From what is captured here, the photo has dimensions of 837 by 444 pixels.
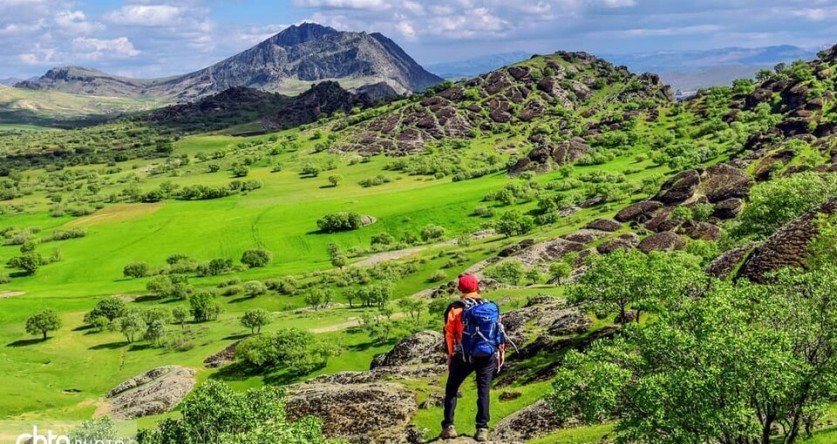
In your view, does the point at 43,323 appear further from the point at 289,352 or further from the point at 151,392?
the point at 289,352

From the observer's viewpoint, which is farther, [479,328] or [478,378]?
[478,378]

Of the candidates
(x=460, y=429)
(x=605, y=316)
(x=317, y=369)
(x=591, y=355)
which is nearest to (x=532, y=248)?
(x=317, y=369)

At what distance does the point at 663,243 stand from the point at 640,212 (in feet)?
102

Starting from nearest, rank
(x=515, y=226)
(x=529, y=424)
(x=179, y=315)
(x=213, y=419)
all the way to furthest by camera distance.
Result: (x=213, y=419)
(x=529, y=424)
(x=179, y=315)
(x=515, y=226)

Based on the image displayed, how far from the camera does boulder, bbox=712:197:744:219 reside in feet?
461

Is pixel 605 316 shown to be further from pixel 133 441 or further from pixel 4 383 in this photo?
pixel 4 383

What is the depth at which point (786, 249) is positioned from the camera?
5662cm

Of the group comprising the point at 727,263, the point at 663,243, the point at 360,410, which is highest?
the point at 727,263

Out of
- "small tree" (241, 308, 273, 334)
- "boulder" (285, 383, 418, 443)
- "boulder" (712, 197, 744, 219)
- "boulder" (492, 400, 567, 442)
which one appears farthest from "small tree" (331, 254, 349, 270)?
"boulder" (492, 400, 567, 442)

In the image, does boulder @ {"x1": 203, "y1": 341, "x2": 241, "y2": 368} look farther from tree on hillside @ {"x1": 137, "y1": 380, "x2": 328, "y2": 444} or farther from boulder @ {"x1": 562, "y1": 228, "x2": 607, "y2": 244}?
boulder @ {"x1": 562, "y1": 228, "x2": 607, "y2": 244}

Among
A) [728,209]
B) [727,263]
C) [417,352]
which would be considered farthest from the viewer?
[728,209]

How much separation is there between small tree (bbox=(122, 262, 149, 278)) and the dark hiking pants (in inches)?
7369

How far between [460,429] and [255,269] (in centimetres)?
14849

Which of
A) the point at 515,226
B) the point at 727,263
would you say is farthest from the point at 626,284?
the point at 515,226
